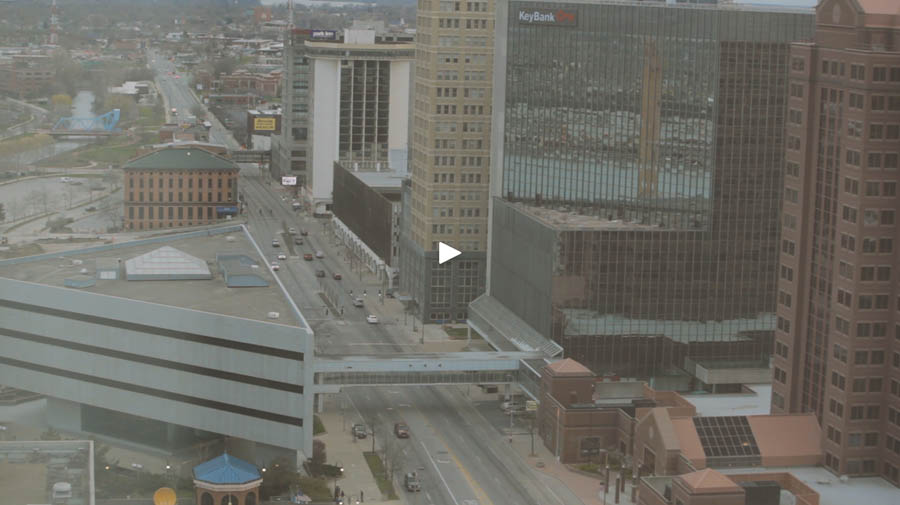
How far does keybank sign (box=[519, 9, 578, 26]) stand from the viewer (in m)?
49.2

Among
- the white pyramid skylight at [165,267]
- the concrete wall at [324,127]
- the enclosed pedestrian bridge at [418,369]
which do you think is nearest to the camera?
the white pyramid skylight at [165,267]

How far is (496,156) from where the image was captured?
5269 cm

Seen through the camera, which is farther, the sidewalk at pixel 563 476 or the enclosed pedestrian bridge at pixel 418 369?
the enclosed pedestrian bridge at pixel 418 369

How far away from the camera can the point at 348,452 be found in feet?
136

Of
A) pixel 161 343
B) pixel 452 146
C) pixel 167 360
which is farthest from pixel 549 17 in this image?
pixel 167 360

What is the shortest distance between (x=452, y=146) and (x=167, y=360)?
76.6 ft

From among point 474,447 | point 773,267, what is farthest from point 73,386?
point 773,267

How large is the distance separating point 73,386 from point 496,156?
788 inches

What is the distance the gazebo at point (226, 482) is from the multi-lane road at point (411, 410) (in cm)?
407

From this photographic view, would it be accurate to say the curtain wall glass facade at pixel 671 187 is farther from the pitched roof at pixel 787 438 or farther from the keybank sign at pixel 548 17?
the pitched roof at pixel 787 438

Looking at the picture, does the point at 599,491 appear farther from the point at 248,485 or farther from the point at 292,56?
the point at 292,56

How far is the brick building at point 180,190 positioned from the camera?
144 ft
